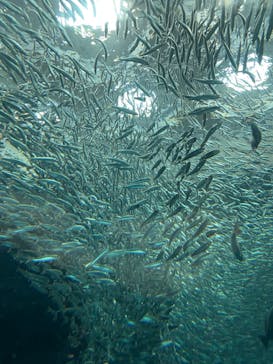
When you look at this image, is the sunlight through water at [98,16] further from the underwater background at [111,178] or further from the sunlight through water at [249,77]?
the sunlight through water at [249,77]

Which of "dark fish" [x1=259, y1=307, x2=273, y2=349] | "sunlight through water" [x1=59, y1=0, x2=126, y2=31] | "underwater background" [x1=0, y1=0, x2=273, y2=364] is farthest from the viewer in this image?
"dark fish" [x1=259, y1=307, x2=273, y2=349]

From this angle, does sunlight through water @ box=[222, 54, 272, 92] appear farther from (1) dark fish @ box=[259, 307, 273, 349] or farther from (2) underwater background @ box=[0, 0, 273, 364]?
(1) dark fish @ box=[259, 307, 273, 349]

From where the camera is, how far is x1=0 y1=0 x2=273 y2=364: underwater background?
745 cm

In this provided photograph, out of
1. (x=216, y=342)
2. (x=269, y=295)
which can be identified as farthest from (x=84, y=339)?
(x=216, y=342)

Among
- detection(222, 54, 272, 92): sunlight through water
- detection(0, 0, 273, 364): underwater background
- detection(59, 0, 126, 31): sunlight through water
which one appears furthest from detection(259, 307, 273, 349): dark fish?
detection(59, 0, 126, 31): sunlight through water

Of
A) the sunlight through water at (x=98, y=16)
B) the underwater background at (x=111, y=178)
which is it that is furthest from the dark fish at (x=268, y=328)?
the sunlight through water at (x=98, y=16)

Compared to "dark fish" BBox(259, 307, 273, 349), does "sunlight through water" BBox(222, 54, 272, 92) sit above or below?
above

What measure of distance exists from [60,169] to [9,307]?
462 centimetres

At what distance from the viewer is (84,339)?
11.4 m

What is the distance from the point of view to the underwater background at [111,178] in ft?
24.4

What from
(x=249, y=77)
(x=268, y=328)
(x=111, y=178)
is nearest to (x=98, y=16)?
(x=111, y=178)

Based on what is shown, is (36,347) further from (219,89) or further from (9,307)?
(219,89)

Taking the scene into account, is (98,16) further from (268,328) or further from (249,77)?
(268,328)

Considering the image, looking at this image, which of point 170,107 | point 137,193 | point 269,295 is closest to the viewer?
point 170,107
